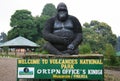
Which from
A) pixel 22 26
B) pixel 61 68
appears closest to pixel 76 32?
pixel 61 68

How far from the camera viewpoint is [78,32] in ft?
37.1

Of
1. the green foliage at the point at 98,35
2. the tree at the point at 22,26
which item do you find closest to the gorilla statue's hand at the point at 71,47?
the green foliage at the point at 98,35

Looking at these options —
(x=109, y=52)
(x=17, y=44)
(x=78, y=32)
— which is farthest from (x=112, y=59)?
(x=17, y=44)

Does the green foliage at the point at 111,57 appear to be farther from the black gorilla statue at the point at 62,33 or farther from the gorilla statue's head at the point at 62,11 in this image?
the gorilla statue's head at the point at 62,11

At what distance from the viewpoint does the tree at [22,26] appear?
6071 cm

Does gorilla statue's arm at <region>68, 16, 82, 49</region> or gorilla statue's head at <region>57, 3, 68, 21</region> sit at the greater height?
gorilla statue's head at <region>57, 3, 68, 21</region>

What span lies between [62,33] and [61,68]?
262 centimetres

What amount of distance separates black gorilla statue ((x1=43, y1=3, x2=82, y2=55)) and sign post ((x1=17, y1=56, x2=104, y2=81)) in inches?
78.8

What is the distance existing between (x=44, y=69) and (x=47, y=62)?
0.19 m

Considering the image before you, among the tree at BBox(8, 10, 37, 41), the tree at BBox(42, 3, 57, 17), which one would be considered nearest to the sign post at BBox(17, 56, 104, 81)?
the tree at BBox(8, 10, 37, 41)

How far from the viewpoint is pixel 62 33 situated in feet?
36.1

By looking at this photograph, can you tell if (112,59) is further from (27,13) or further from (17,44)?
(27,13)

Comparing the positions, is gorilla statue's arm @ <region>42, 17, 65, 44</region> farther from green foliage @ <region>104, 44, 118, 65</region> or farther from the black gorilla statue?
green foliage @ <region>104, 44, 118, 65</region>

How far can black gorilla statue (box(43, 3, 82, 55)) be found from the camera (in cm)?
1080
